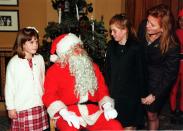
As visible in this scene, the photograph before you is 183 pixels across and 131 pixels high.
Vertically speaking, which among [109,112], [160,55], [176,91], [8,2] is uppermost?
[8,2]

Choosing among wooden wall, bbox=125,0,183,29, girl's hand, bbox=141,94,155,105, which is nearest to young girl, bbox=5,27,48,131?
girl's hand, bbox=141,94,155,105

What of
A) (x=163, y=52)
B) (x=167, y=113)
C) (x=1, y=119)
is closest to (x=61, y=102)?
(x=163, y=52)

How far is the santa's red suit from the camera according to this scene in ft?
9.93

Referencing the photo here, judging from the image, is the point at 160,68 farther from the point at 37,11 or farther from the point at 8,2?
the point at 8,2

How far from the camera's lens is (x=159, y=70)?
326 cm

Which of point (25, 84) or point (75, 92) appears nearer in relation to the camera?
point (75, 92)

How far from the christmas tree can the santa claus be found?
28.2 inches

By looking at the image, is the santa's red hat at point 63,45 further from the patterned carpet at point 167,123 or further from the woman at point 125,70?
the patterned carpet at point 167,123

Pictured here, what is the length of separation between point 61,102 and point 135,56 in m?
0.83

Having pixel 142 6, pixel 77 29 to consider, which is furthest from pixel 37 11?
pixel 142 6

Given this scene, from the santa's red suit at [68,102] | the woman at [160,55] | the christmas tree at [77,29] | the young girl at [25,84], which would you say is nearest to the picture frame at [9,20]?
the christmas tree at [77,29]

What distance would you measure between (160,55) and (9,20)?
2.94 metres

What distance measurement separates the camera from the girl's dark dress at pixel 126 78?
3.20 metres

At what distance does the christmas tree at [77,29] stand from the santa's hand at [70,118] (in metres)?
1.16
